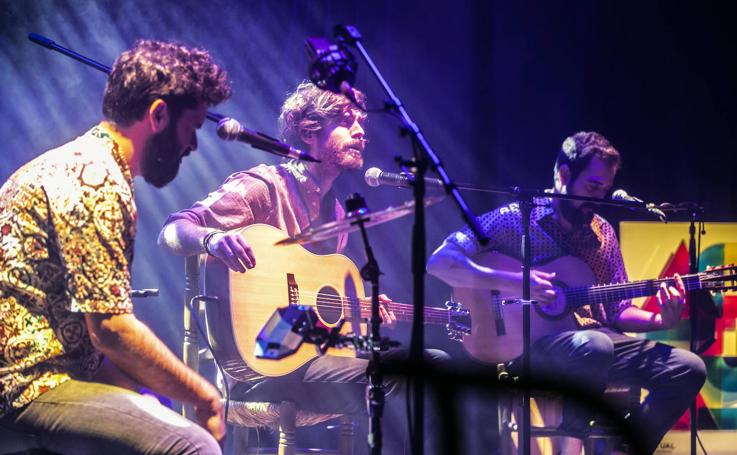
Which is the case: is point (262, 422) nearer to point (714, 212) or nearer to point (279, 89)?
point (279, 89)

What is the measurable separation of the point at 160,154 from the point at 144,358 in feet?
2.13

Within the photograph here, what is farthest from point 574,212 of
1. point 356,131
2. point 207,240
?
point 207,240

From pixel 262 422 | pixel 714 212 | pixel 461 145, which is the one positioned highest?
pixel 461 145

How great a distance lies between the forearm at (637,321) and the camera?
4652mm

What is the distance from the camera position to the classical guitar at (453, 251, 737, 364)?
4383mm

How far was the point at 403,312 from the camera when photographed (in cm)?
411

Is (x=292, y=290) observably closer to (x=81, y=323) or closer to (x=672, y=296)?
(x=81, y=323)

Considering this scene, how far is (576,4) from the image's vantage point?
563 cm

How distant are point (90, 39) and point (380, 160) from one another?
78.5 inches

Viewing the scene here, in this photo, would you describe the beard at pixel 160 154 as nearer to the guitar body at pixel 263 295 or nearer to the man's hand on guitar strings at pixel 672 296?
the guitar body at pixel 263 295

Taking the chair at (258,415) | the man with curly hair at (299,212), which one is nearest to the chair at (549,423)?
the man with curly hair at (299,212)

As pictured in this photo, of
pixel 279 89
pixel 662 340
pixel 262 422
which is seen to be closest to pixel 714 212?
pixel 662 340

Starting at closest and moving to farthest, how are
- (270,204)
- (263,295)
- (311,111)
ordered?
(263,295) → (270,204) → (311,111)

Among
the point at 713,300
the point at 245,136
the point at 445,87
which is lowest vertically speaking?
the point at 713,300
